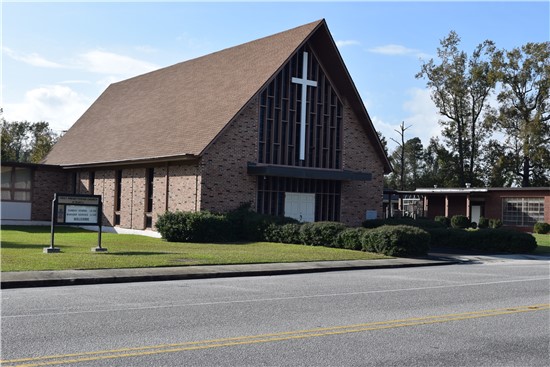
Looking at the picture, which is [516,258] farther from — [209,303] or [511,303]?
[209,303]

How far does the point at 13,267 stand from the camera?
16.0 m

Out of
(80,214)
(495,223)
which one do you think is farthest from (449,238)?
(495,223)

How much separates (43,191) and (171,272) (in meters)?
23.8

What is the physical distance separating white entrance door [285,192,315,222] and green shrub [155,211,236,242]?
206 inches

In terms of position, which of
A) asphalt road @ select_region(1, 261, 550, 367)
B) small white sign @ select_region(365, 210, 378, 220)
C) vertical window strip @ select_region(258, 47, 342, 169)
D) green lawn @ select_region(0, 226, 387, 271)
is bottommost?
asphalt road @ select_region(1, 261, 550, 367)

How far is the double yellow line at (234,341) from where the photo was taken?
7.47m

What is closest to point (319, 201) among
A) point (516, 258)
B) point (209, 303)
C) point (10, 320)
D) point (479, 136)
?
point (516, 258)

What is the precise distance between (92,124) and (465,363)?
Answer: 3814 centimetres

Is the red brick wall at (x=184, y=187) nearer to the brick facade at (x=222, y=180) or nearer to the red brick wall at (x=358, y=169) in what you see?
the brick facade at (x=222, y=180)

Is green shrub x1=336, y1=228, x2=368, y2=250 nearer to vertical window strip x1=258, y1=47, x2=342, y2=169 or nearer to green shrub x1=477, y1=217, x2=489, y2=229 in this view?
vertical window strip x1=258, y1=47, x2=342, y2=169

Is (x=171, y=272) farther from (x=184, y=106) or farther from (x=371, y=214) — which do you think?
(x=371, y=214)

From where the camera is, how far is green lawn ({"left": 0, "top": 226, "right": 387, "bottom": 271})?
17391 millimetres

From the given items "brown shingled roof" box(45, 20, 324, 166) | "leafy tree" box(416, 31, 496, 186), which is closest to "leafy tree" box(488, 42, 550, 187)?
"leafy tree" box(416, 31, 496, 186)

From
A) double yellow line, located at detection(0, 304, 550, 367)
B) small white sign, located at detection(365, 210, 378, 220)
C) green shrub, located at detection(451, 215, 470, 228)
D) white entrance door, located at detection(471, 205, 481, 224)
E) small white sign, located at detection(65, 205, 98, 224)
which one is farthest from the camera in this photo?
white entrance door, located at detection(471, 205, 481, 224)
